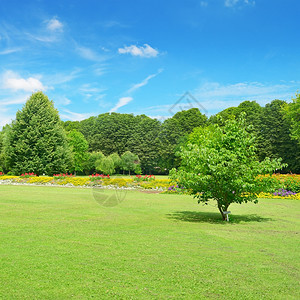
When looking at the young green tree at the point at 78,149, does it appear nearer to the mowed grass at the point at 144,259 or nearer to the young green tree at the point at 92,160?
the young green tree at the point at 92,160

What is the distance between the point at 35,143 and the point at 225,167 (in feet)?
109

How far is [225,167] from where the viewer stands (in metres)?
9.75

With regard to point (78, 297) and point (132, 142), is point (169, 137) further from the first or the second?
point (78, 297)

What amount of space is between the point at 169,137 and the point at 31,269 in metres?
65.0

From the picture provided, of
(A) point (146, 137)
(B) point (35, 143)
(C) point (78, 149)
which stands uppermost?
(A) point (146, 137)

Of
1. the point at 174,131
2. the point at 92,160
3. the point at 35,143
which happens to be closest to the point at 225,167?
the point at 35,143

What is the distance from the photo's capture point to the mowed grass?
426 centimetres

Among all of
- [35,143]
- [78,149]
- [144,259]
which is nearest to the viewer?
[144,259]

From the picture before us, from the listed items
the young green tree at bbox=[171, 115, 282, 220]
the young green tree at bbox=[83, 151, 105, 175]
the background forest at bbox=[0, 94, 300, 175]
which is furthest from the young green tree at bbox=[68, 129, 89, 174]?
the young green tree at bbox=[171, 115, 282, 220]

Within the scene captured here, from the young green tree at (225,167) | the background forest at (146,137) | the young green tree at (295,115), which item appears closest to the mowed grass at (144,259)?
the young green tree at (225,167)

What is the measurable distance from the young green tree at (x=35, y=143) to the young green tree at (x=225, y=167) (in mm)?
30924

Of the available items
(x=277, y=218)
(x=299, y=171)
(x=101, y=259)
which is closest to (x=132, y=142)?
(x=299, y=171)

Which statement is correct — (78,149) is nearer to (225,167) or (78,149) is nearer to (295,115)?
(295,115)

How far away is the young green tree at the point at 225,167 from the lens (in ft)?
32.7
